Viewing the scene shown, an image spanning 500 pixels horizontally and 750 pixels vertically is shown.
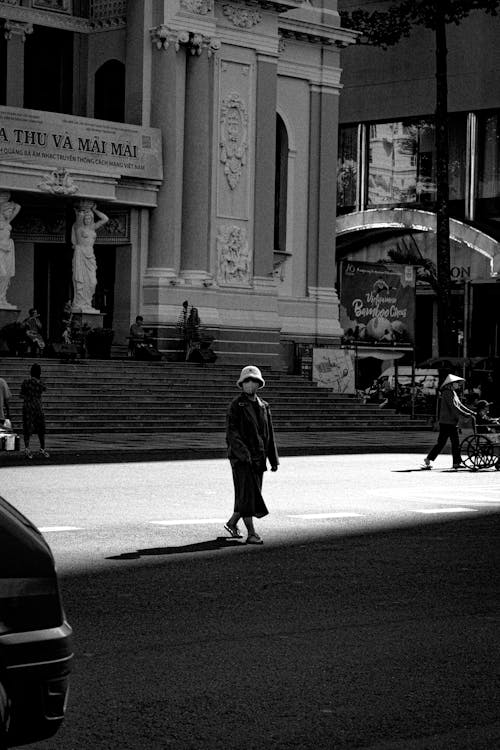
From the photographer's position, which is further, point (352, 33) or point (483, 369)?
point (483, 369)

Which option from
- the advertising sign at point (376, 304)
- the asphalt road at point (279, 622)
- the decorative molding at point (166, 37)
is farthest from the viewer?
the advertising sign at point (376, 304)

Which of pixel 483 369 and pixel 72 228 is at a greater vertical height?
pixel 72 228

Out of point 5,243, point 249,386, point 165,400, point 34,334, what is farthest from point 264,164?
point 249,386

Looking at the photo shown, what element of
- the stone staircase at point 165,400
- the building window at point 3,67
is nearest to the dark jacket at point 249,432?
the stone staircase at point 165,400

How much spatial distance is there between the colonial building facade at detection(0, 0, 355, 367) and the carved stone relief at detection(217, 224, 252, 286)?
0.14ft

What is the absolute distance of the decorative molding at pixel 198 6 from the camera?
144 feet

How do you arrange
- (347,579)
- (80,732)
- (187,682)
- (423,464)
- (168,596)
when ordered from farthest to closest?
(423,464) → (347,579) → (168,596) → (187,682) → (80,732)

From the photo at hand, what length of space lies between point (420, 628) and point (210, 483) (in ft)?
39.0

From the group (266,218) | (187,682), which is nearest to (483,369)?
(266,218)

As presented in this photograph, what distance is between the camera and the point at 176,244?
44.2 metres

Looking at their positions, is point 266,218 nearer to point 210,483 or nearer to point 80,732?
point 210,483

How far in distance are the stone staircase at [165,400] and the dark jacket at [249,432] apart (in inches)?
648

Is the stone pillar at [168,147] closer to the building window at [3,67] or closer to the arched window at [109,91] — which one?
the arched window at [109,91]

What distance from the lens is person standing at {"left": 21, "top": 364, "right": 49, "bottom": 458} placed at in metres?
26.4
